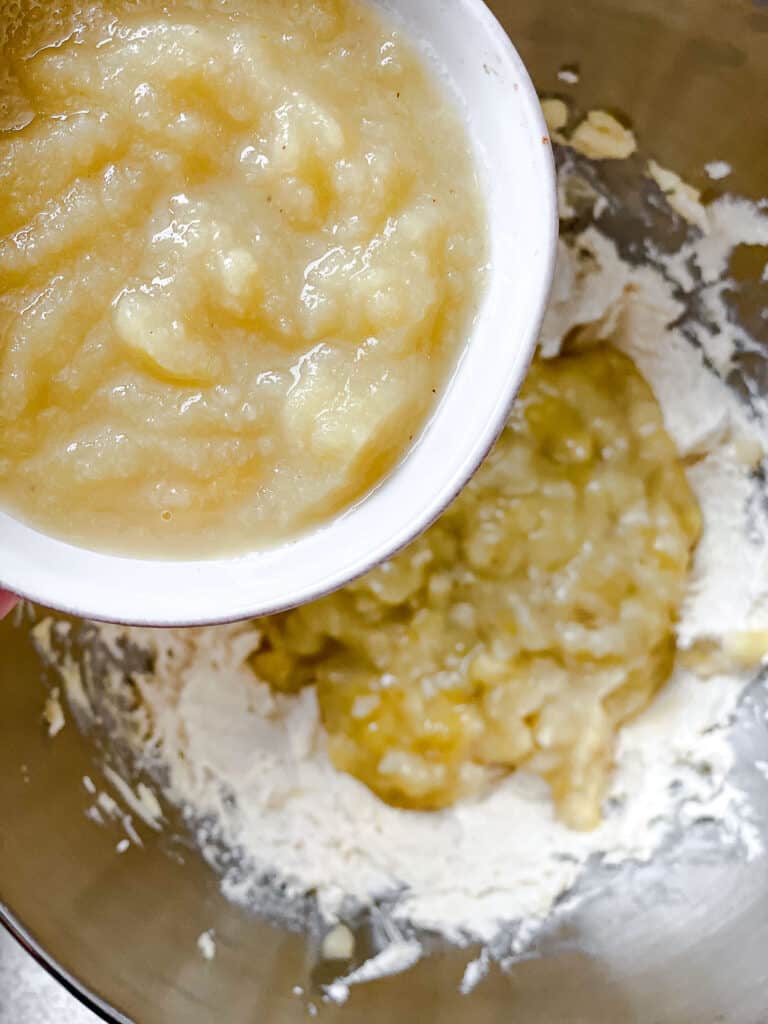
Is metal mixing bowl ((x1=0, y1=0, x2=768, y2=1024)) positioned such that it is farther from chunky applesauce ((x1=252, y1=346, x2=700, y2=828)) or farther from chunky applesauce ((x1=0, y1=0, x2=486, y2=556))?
chunky applesauce ((x1=0, y1=0, x2=486, y2=556))

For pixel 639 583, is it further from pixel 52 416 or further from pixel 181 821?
pixel 52 416

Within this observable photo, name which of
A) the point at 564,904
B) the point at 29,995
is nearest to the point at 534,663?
the point at 564,904

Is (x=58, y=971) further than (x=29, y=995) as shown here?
No

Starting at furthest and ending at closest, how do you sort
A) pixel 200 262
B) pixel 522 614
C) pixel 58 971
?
1. pixel 522 614
2. pixel 58 971
3. pixel 200 262

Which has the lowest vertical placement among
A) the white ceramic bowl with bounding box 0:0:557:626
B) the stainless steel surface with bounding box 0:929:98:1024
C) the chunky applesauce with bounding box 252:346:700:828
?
the stainless steel surface with bounding box 0:929:98:1024

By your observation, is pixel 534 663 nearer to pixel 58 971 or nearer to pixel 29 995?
pixel 58 971

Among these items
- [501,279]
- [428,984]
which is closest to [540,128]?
[501,279]

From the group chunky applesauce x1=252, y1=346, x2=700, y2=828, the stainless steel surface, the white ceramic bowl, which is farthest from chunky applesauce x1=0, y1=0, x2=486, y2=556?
the stainless steel surface
